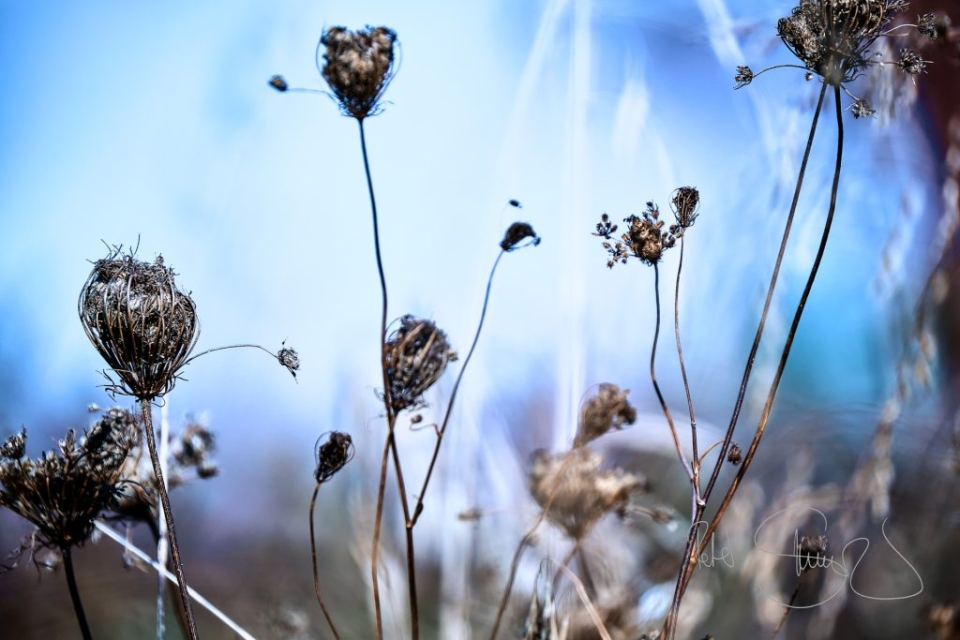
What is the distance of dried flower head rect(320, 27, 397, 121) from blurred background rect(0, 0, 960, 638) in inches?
38.8

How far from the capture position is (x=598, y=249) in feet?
5.56

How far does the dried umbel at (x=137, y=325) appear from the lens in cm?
64

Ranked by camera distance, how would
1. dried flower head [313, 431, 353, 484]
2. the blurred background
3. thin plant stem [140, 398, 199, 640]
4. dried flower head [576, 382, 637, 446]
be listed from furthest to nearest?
the blurred background, dried flower head [576, 382, 637, 446], dried flower head [313, 431, 353, 484], thin plant stem [140, 398, 199, 640]

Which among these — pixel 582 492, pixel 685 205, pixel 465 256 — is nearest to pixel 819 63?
pixel 685 205

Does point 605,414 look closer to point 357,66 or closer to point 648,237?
point 648,237

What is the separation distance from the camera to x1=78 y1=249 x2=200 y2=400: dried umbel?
643 mm

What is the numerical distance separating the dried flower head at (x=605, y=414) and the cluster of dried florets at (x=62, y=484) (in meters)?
0.44

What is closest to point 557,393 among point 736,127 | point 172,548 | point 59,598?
point 736,127

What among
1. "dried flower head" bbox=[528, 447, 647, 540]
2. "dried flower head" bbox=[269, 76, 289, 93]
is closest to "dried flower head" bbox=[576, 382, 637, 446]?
"dried flower head" bbox=[528, 447, 647, 540]

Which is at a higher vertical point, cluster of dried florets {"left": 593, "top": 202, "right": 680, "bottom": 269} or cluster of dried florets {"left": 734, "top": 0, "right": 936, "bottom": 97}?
cluster of dried florets {"left": 734, "top": 0, "right": 936, "bottom": 97}

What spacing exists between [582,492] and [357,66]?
520mm

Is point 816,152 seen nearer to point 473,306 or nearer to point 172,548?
point 473,306

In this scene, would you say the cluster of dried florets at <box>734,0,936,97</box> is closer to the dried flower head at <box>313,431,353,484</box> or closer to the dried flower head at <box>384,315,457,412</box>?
the dried flower head at <box>384,315,457,412</box>

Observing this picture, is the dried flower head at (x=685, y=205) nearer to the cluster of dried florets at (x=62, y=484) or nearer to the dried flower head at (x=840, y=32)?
the dried flower head at (x=840, y=32)
